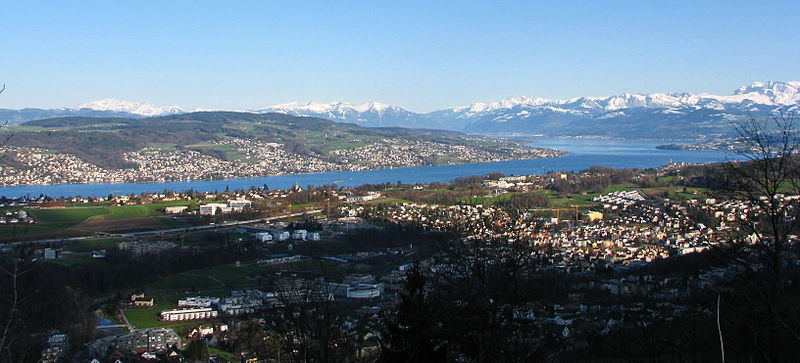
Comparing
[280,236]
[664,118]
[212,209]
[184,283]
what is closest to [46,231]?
[212,209]

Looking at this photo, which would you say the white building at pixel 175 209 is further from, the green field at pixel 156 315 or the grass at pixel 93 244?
the green field at pixel 156 315

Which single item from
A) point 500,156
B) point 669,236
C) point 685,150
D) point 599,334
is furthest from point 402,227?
point 685,150

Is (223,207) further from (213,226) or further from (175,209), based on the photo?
(213,226)

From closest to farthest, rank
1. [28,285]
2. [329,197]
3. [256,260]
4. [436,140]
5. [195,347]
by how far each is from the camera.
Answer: [195,347]
[28,285]
[256,260]
[329,197]
[436,140]

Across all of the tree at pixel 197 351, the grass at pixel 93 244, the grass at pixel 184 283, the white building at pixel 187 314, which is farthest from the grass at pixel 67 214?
the tree at pixel 197 351

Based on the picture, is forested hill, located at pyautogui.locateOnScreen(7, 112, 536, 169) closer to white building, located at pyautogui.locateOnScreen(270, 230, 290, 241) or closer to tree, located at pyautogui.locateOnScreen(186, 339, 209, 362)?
white building, located at pyautogui.locateOnScreen(270, 230, 290, 241)

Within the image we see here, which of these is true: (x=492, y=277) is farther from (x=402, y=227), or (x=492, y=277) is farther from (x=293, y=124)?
(x=293, y=124)
